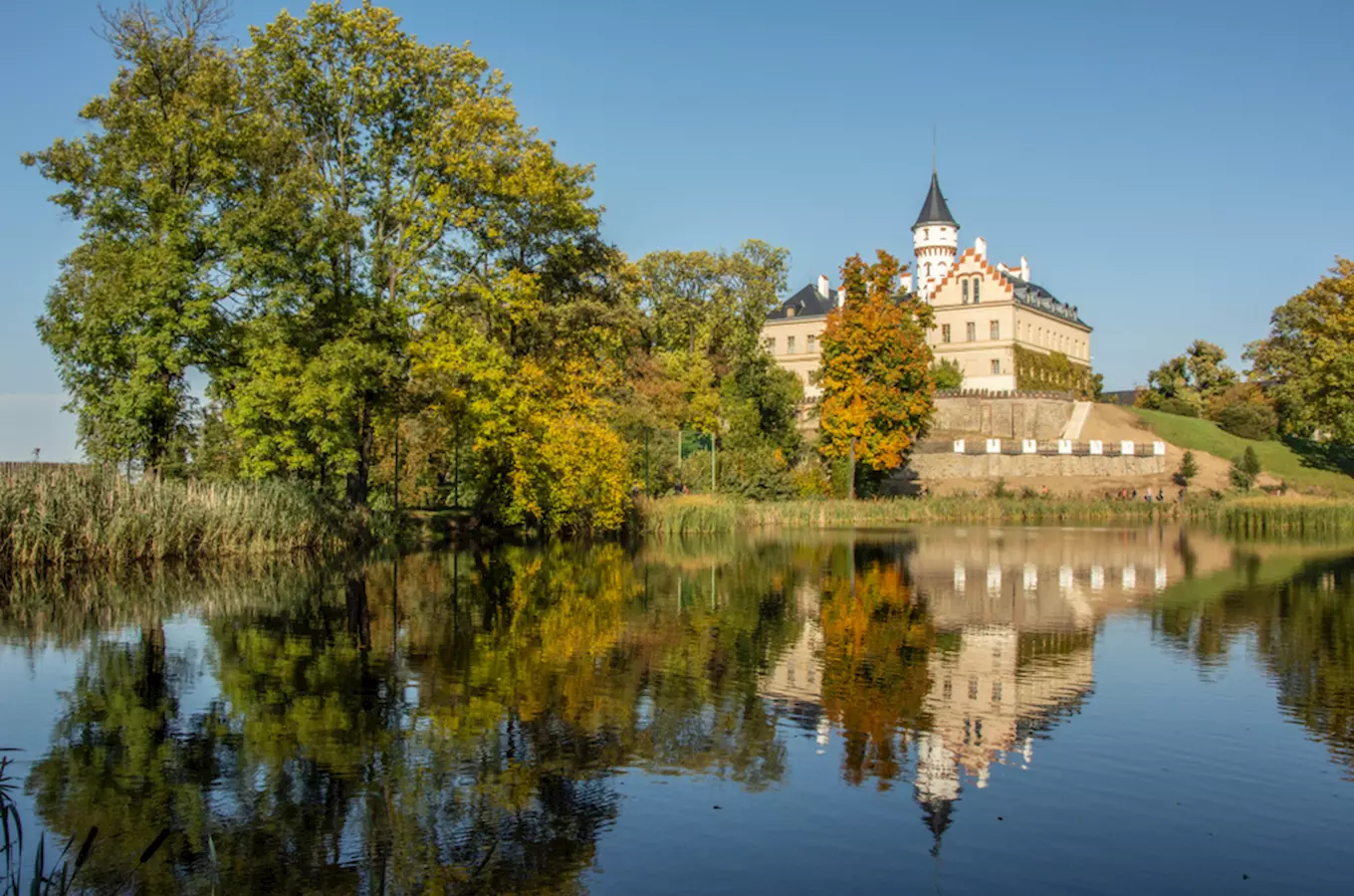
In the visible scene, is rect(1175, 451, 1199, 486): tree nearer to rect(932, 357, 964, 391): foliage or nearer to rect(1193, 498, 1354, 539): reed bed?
rect(932, 357, 964, 391): foliage

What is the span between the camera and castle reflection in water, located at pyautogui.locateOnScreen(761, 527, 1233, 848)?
423 inches

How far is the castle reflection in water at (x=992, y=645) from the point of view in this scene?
1075 cm

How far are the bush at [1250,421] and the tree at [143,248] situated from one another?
6987 centimetres

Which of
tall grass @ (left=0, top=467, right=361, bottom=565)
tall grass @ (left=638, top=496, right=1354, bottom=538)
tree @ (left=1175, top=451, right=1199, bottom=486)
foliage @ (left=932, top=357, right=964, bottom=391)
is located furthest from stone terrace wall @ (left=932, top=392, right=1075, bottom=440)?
tall grass @ (left=0, top=467, right=361, bottom=565)

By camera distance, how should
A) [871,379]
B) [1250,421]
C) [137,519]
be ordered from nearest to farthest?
1. [137,519]
2. [871,379]
3. [1250,421]

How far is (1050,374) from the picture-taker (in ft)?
323

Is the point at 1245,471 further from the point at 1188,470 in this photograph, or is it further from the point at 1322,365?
the point at 1322,365

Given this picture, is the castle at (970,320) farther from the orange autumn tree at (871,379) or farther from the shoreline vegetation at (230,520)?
the shoreline vegetation at (230,520)

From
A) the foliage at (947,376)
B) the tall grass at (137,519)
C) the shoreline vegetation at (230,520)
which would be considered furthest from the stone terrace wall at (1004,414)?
the tall grass at (137,519)

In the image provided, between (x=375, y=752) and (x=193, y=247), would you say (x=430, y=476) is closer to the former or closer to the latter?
(x=193, y=247)

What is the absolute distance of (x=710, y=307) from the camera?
87938 millimetres

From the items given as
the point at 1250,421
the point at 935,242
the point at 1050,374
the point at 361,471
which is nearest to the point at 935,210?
the point at 935,242

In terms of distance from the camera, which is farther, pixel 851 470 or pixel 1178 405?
pixel 1178 405

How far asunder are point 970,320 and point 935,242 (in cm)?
905
